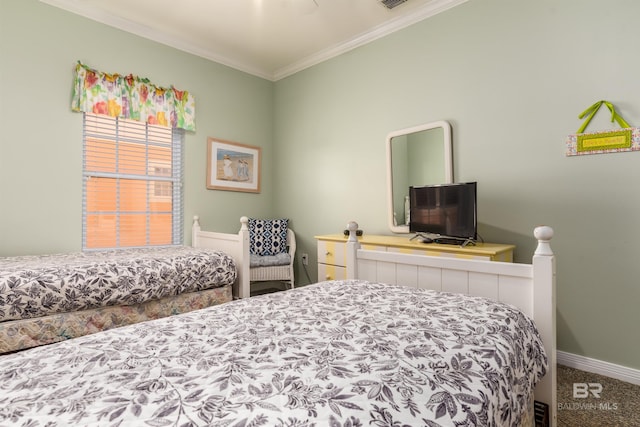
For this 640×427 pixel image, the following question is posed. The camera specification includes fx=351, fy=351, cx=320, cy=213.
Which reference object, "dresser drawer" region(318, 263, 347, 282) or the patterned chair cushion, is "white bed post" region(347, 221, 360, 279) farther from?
the patterned chair cushion

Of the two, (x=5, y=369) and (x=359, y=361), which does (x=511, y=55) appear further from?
(x=5, y=369)

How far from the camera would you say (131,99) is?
10.2 feet

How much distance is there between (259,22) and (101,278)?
241cm

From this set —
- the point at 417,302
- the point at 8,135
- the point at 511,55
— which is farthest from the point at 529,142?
the point at 8,135

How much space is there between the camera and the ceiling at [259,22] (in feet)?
9.23

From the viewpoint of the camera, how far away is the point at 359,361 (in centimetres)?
87

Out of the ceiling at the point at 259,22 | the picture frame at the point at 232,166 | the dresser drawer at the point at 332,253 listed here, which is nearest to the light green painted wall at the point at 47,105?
the ceiling at the point at 259,22

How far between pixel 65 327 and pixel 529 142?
3.19m

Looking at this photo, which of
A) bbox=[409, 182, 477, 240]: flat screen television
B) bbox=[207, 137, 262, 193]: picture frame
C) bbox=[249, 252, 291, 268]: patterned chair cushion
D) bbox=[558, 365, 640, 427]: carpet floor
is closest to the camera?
bbox=[558, 365, 640, 427]: carpet floor

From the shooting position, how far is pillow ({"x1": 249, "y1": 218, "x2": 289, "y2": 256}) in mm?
3777

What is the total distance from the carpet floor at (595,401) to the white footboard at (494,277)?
48 cm

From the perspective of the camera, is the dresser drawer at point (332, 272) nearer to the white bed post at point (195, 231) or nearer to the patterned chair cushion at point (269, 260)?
the patterned chair cushion at point (269, 260)

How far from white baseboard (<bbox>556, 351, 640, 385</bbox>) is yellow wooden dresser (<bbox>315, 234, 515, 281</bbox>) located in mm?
694

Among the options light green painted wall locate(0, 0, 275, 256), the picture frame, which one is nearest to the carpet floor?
the picture frame
